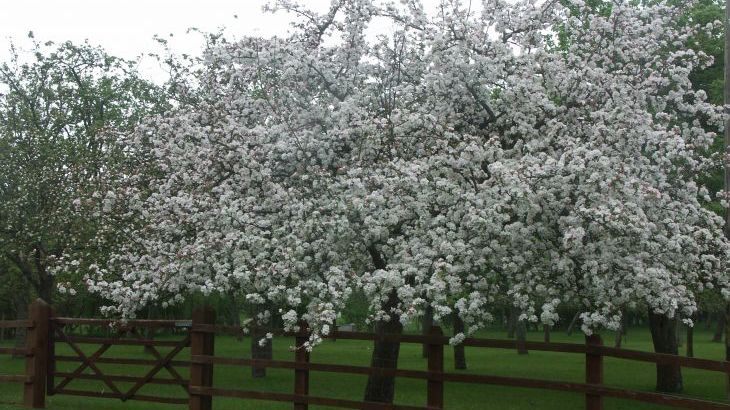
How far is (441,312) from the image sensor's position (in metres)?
9.12

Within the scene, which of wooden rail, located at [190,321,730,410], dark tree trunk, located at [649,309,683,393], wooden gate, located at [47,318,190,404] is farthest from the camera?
dark tree trunk, located at [649,309,683,393]

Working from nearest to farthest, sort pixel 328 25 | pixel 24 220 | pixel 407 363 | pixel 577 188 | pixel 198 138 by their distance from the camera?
pixel 577 188 → pixel 198 138 → pixel 328 25 → pixel 24 220 → pixel 407 363

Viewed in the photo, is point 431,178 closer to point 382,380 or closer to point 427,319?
point 382,380

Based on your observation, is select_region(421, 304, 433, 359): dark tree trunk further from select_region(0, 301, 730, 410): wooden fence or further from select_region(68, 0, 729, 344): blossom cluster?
select_region(68, 0, 729, 344): blossom cluster

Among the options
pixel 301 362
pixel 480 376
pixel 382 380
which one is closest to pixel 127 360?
pixel 301 362

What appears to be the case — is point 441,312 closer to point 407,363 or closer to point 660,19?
point 660,19

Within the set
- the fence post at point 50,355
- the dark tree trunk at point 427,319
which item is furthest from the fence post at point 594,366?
the fence post at point 50,355

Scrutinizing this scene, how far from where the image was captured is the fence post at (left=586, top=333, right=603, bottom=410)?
30.6 feet

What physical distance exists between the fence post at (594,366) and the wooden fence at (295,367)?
0.01m

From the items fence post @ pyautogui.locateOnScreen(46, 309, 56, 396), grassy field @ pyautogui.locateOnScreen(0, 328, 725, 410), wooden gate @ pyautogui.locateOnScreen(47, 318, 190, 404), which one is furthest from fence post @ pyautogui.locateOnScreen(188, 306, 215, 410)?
fence post @ pyautogui.locateOnScreen(46, 309, 56, 396)

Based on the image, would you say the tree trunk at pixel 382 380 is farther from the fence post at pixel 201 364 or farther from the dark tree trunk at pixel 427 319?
the fence post at pixel 201 364

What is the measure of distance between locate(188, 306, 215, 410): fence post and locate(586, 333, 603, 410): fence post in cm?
515

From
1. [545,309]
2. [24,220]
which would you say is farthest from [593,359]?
[24,220]

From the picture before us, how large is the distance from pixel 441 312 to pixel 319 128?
4.26 m
